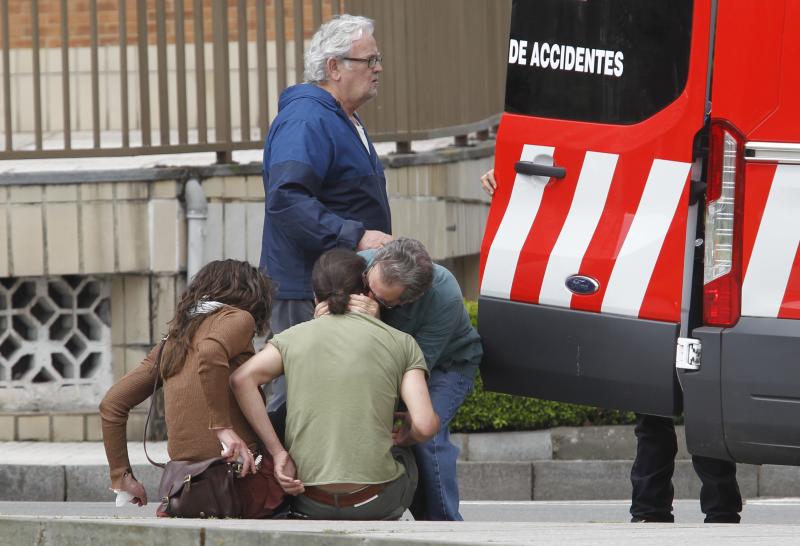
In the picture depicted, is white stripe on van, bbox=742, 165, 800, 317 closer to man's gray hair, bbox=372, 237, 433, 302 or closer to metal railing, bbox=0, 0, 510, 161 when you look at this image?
man's gray hair, bbox=372, 237, 433, 302

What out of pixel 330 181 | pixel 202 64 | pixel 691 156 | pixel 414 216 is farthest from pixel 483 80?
pixel 691 156

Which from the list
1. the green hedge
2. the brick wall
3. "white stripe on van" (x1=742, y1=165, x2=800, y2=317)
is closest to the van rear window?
"white stripe on van" (x1=742, y1=165, x2=800, y2=317)

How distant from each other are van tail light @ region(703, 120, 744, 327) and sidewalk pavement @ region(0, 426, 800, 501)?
348 centimetres

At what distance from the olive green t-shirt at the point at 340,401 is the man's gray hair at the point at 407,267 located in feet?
0.65

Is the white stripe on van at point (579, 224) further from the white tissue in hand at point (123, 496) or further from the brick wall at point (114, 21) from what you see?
the brick wall at point (114, 21)

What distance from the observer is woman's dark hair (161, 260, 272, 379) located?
4980 millimetres

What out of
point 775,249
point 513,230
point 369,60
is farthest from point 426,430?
point 369,60

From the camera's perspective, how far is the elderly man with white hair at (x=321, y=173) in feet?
17.9

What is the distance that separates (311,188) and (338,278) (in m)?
0.56

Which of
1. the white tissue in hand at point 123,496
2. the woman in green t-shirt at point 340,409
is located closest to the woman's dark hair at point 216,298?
the woman in green t-shirt at point 340,409

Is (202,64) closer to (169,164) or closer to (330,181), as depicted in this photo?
(169,164)

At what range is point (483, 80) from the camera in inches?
441

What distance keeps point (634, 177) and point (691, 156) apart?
205mm

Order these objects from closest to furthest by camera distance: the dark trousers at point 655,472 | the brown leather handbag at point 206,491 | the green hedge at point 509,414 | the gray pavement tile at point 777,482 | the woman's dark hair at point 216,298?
the brown leather handbag at point 206,491
the woman's dark hair at point 216,298
the dark trousers at point 655,472
the gray pavement tile at point 777,482
the green hedge at point 509,414
